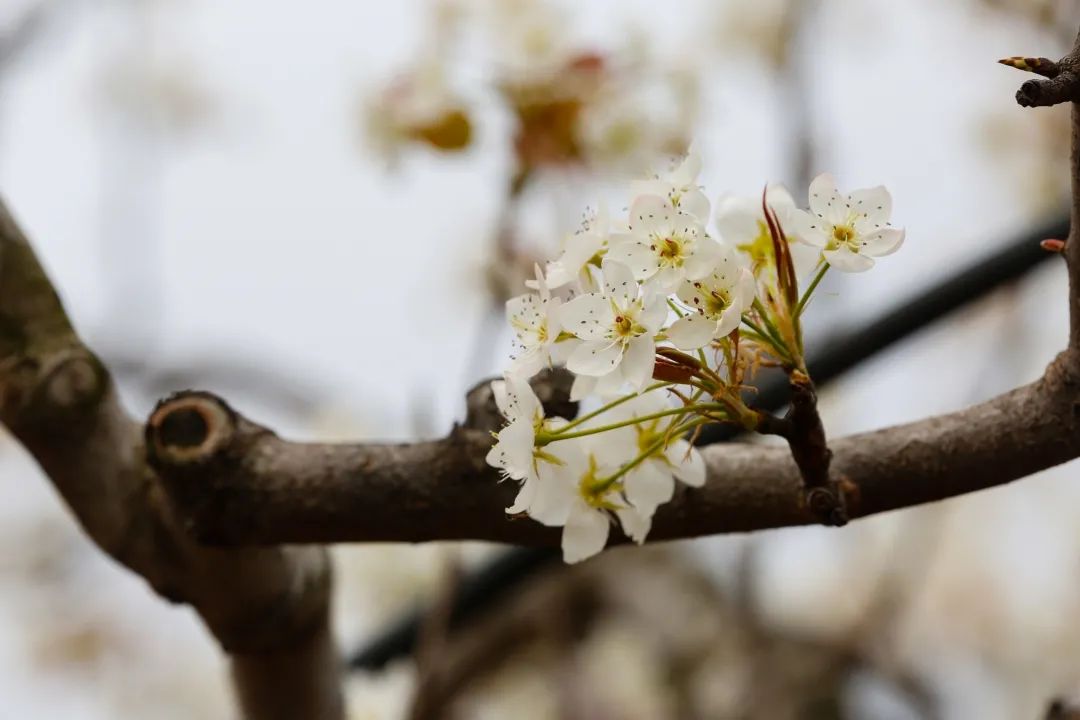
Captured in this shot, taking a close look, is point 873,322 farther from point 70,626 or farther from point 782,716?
point 70,626

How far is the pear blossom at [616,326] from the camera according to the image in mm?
312

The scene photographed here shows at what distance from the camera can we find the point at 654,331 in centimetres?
32

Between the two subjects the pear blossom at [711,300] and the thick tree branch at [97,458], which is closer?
the pear blossom at [711,300]

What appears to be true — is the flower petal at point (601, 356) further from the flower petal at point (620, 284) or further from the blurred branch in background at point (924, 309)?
the blurred branch in background at point (924, 309)

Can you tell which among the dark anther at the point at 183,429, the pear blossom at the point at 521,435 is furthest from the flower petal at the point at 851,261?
the dark anther at the point at 183,429

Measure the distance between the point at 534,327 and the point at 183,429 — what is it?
0.49ft

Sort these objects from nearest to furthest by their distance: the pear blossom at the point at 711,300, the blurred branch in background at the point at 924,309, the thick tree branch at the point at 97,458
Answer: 1. the pear blossom at the point at 711,300
2. the thick tree branch at the point at 97,458
3. the blurred branch in background at the point at 924,309

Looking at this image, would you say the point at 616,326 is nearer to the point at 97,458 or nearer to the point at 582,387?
the point at 582,387

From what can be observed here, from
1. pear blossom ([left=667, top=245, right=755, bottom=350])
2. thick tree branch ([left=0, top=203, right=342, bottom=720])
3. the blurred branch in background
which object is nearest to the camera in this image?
pear blossom ([left=667, top=245, right=755, bottom=350])

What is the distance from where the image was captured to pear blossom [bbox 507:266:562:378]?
320mm

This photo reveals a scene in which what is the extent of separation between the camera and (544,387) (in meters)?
0.40

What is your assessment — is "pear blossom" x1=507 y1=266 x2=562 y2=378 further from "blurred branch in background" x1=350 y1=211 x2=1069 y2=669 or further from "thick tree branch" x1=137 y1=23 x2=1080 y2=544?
"blurred branch in background" x1=350 y1=211 x2=1069 y2=669

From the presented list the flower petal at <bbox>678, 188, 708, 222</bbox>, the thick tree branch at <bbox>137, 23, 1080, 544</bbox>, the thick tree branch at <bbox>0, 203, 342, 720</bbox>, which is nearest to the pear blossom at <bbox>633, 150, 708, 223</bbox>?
the flower petal at <bbox>678, 188, 708, 222</bbox>

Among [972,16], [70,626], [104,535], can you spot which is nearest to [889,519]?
[972,16]
